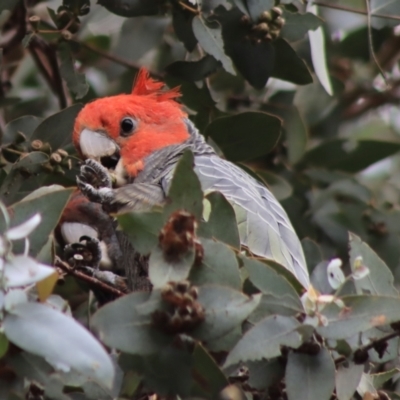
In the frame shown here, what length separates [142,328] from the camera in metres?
1.51

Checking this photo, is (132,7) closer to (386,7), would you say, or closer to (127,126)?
(127,126)

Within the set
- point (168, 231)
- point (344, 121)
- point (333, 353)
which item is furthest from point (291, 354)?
point (344, 121)

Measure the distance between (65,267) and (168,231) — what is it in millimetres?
431

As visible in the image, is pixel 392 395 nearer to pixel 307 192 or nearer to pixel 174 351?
pixel 174 351

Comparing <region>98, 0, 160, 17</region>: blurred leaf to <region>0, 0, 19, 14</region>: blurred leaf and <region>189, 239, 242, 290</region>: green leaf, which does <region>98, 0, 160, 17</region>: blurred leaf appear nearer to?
<region>0, 0, 19, 14</region>: blurred leaf

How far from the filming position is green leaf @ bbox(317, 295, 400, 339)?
1556 millimetres

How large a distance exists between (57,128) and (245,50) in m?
0.66

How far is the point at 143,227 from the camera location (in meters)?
1.60

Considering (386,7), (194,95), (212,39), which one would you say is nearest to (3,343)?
(212,39)

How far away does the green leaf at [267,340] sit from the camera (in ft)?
4.91

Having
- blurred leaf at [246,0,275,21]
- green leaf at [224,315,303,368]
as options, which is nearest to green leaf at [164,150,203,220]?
green leaf at [224,315,303,368]

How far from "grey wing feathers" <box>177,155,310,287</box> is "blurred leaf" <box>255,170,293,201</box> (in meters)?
0.10

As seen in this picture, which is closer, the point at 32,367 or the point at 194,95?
the point at 32,367

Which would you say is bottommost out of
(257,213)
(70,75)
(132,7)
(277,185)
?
(277,185)
